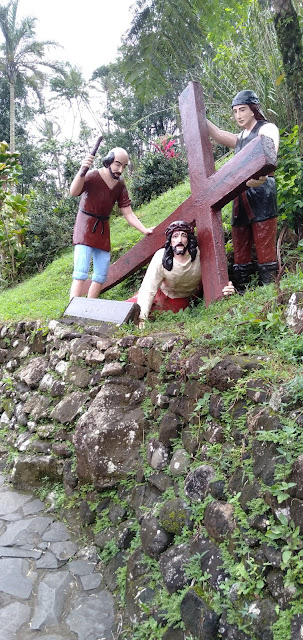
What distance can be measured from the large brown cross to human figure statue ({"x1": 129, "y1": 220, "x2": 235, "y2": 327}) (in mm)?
105

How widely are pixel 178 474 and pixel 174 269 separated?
1.69 metres

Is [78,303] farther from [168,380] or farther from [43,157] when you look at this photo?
[43,157]

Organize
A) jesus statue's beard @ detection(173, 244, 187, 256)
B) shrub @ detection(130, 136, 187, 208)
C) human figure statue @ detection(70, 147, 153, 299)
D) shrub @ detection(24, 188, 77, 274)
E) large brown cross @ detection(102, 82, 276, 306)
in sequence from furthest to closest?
shrub @ detection(130, 136, 187, 208)
shrub @ detection(24, 188, 77, 274)
human figure statue @ detection(70, 147, 153, 299)
jesus statue's beard @ detection(173, 244, 187, 256)
large brown cross @ detection(102, 82, 276, 306)

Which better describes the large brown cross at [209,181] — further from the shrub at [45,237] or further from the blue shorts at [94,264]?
the shrub at [45,237]

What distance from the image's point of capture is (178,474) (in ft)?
8.15

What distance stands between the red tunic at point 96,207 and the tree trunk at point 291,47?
1.64 metres

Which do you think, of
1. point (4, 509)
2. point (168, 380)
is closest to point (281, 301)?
point (168, 380)

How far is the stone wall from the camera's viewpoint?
5.74 feet

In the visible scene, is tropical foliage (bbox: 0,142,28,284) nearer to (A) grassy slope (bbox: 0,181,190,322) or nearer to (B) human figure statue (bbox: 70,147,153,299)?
(A) grassy slope (bbox: 0,181,190,322)

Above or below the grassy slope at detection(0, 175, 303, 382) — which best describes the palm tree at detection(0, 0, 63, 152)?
above

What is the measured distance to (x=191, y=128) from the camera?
384 centimetres

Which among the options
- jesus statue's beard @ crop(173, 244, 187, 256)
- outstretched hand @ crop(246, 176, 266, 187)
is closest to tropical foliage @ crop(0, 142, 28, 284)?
jesus statue's beard @ crop(173, 244, 187, 256)

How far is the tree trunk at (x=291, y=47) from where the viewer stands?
3824 millimetres

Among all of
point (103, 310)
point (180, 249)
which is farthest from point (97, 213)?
point (180, 249)
